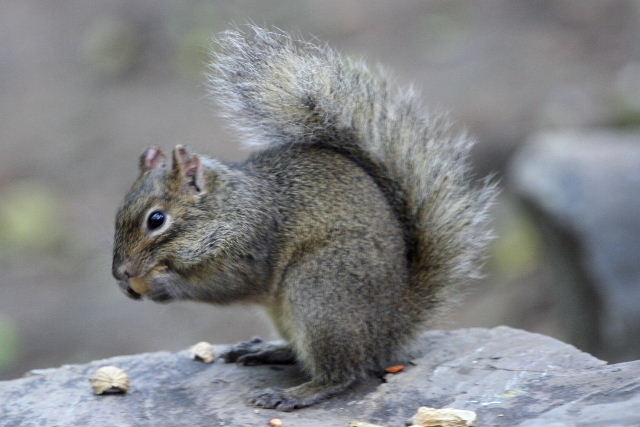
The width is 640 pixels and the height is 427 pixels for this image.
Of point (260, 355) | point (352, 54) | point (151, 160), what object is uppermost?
point (352, 54)

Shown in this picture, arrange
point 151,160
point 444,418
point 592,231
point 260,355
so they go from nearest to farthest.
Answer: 1. point 444,418
2. point 151,160
3. point 260,355
4. point 592,231

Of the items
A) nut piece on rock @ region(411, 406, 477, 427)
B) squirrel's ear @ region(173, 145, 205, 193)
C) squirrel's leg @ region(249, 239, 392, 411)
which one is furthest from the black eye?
nut piece on rock @ region(411, 406, 477, 427)

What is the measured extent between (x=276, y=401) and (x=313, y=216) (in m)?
0.66

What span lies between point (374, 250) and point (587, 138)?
10.8ft

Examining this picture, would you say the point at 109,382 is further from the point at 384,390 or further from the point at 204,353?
the point at 384,390

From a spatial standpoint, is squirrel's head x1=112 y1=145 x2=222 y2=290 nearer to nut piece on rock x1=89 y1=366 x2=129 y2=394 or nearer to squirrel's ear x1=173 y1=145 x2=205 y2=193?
squirrel's ear x1=173 y1=145 x2=205 y2=193

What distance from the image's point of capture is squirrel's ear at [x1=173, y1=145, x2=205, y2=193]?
3369mm

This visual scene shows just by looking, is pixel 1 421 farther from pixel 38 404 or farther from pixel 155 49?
pixel 155 49

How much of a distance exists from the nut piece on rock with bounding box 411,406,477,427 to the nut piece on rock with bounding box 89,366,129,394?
107cm

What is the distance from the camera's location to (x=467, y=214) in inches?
139

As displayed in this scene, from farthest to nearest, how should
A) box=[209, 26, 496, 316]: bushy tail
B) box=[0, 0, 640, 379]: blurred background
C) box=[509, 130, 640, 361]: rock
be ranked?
box=[0, 0, 640, 379]: blurred background
box=[509, 130, 640, 361]: rock
box=[209, 26, 496, 316]: bushy tail

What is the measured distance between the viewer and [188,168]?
339 centimetres

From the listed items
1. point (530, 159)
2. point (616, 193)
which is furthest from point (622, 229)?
point (530, 159)

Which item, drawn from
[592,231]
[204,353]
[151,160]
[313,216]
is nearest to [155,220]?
[151,160]
